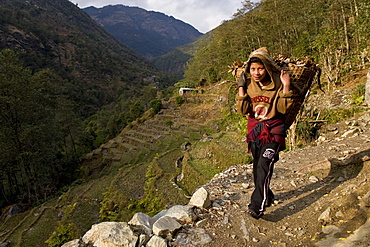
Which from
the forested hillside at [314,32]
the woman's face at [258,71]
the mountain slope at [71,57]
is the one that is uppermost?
the mountain slope at [71,57]

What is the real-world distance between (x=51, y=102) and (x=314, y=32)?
62.7ft

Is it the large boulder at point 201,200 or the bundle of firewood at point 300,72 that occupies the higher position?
the bundle of firewood at point 300,72

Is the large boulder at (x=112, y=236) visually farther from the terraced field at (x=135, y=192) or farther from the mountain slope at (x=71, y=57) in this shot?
the mountain slope at (x=71, y=57)

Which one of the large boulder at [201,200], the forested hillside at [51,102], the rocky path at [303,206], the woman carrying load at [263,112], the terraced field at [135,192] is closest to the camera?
the rocky path at [303,206]

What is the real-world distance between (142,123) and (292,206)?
23325 millimetres

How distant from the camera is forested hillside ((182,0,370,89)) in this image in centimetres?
980

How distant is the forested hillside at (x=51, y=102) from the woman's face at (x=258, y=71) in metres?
13.0

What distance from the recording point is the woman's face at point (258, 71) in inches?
93.9

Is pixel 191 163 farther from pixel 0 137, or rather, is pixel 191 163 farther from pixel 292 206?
pixel 0 137

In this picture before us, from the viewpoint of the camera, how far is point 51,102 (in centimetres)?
1748

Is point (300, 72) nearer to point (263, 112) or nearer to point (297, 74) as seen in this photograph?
point (297, 74)

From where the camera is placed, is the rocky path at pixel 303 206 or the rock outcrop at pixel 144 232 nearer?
the rocky path at pixel 303 206

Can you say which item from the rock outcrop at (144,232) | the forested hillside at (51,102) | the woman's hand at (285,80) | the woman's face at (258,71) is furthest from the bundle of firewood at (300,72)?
the forested hillside at (51,102)

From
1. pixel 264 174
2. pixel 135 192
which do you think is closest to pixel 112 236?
pixel 264 174
